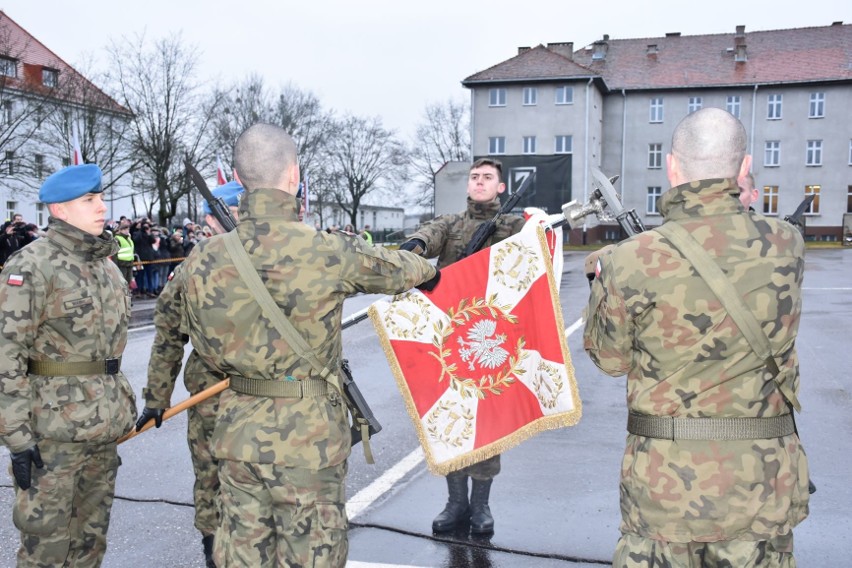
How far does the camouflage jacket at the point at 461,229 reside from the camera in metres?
4.75

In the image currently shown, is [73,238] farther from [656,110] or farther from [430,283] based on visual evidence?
[656,110]

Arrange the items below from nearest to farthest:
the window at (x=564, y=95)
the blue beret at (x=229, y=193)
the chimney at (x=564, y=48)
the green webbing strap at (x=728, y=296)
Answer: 1. the green webbing strap at (x=728, y=296)
2. the blue beret at (x=229, y=193)
3. the window at (x=564, y=95)
4. the chimney at (x=564, y=48)

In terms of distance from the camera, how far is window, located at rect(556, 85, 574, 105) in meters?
50.0

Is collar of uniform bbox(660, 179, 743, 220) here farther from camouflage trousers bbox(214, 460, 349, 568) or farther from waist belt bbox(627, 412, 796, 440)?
camouflage trousers bbox(214, 460, 349, 568)

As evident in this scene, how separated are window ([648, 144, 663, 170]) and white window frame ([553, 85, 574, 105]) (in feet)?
22.7

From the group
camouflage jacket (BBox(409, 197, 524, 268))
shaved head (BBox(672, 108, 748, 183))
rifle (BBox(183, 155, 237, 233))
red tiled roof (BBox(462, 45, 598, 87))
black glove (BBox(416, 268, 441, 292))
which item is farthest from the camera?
red tiled roof (BBox(462, 45, 598, 87))

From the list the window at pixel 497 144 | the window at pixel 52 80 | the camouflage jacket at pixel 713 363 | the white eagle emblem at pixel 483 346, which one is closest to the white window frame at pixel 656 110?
the window at pixel 497 144

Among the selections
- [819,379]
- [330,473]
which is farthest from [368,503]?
[819,379]

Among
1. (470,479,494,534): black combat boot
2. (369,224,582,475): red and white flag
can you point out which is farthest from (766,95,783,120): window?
(470,479,494,534): black combat boot

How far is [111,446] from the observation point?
3621 millimetres

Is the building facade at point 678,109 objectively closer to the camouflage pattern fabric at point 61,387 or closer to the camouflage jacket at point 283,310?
the camouflage pattern fabric at point 61,387

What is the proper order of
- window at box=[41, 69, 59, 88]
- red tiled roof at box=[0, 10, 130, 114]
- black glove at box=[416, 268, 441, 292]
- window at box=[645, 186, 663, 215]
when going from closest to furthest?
1. black glove at box=[416, 268, 441, 292]
2. red tiled roof at box=[0, 10, 130, 114]
3. window at box=[41, 69, 59, 88]
4. window at box=[645, 186, 663, 215]

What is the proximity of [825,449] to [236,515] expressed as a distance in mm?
5011

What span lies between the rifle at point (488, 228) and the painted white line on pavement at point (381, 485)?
5.64 feet
